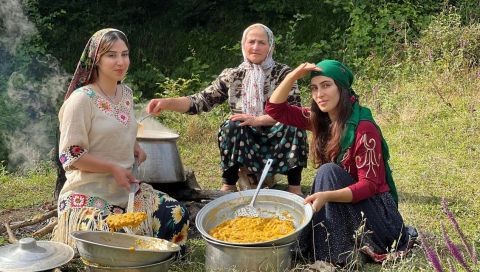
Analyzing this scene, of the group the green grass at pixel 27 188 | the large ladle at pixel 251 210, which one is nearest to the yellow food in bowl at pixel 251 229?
the large ladle at pixel 251 210

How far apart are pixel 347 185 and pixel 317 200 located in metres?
0.25

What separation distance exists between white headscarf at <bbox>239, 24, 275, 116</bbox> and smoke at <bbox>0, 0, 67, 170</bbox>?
344 centimetres

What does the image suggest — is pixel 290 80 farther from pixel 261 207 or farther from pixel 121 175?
pixel 121 175

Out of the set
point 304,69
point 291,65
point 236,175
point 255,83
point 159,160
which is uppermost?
point 304,69

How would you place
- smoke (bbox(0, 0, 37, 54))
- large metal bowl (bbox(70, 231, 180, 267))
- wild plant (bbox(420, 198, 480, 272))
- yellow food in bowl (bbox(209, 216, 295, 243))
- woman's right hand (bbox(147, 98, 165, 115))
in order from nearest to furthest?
wild plant (bbox(420, 198, 480, 272)) → large metal bowl (bbox(70, 231, 180, 267)) → yellow food in bowl (bbox(209, 216, 295, 243)) → woman's right hand (bbox(147, 98, 165, 115)) → smoke (bbox(0, 0, 37, 54))

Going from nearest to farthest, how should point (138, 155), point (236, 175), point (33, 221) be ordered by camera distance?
point (138, 155) → point (33, 221) → point (236, 175)

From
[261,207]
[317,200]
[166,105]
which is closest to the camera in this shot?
[317,200]

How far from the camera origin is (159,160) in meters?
4.82

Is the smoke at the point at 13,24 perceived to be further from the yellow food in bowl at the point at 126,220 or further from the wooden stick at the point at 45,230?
the yellow food in bowl at the point at 126,220

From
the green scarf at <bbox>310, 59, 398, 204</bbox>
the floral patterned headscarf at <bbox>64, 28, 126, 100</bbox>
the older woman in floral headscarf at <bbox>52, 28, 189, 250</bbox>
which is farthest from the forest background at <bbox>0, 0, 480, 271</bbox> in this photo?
the floral patterned headscarf at <bbox>64, 28, 126, 100</bbox>

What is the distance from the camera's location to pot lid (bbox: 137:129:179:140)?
4.82 meters

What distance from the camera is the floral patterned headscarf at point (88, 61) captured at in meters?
3.87

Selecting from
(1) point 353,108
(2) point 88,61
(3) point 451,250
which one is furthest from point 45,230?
(3) point 451,250

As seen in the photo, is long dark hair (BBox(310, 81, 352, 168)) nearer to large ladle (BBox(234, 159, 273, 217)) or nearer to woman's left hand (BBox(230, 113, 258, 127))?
large ladle (BBox(234, 159, 273, 217))
